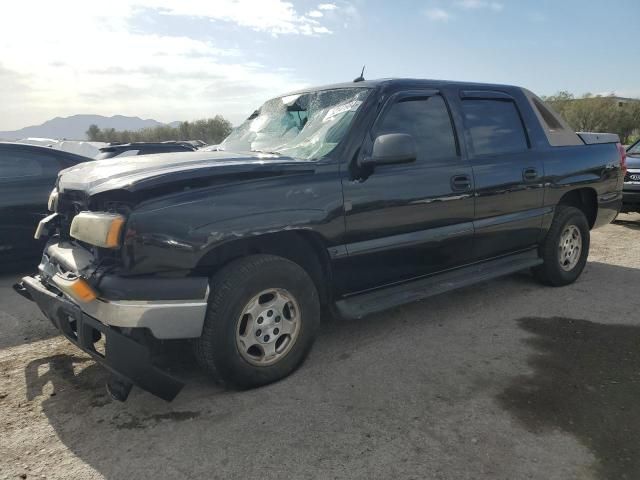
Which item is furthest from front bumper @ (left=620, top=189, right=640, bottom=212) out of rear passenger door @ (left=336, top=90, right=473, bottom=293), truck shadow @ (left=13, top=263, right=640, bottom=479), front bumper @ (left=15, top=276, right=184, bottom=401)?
front bumper @ (left=15, top=276, right=184, bottom=401)

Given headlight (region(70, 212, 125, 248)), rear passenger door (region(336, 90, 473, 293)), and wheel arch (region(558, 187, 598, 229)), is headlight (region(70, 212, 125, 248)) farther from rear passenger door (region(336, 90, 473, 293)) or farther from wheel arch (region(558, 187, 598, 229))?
wheel arch (region(558, 187, 598, 229))

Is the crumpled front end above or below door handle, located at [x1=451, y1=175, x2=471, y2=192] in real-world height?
below

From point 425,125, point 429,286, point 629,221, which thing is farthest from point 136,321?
point 629,221

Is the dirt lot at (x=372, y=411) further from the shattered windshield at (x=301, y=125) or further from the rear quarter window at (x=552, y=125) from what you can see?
the rear quarter window at (x=552, y=125)

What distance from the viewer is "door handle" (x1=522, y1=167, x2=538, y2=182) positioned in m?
4.47

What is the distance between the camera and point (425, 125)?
12.6ft

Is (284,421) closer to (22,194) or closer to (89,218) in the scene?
(89,218)

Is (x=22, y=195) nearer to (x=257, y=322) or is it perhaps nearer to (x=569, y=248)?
(x=257, y=322)

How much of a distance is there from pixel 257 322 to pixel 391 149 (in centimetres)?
133

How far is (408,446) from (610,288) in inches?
141

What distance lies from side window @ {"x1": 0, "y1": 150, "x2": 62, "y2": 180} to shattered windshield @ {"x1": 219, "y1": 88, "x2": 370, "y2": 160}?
257 centimetres

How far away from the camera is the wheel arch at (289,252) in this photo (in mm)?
2867

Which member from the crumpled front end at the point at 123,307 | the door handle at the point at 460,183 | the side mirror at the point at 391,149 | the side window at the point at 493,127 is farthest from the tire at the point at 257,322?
the side window at the point at 493,127

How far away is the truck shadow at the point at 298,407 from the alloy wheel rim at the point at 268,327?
217 millimetres
